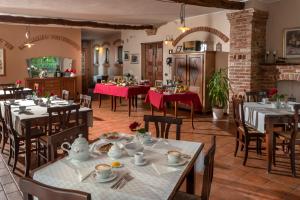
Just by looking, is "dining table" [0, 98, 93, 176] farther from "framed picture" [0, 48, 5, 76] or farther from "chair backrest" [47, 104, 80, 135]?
"framed picture" [0, 48, 5, 76]

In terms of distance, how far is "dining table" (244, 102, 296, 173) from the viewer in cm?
374

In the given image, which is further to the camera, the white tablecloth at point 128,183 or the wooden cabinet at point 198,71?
the wooden cabinet at point 198,71

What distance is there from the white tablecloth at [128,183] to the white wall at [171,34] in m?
6.01

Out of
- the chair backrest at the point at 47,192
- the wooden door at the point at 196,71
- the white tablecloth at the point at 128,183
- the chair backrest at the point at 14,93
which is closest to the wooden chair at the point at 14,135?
the chair backrest at the point at 14,93

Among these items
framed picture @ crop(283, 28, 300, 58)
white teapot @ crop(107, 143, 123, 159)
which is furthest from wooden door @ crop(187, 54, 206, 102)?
white teapot @ crop(107, 143, 123, 159)

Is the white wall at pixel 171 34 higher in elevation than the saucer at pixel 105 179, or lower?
higher

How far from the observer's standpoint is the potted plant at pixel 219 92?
277 inches

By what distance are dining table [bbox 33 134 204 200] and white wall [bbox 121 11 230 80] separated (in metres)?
5.89

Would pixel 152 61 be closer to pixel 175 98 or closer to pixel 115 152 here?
pixel 175 98

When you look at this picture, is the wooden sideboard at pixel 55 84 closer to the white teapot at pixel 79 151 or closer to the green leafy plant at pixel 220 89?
the green leafy plant at pixel 220 89

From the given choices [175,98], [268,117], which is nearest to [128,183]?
[268,117]

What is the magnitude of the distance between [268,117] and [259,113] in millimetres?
236

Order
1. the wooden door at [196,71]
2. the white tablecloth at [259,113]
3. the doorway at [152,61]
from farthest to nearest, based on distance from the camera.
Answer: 1. the doorway at [152,61]
2. the wooden door at [196,71]
3. the white tablecloth at [259,113]

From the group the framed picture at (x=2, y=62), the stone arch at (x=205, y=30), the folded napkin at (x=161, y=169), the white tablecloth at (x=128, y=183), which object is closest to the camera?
the white tablecloth at (x=128, y=183)
